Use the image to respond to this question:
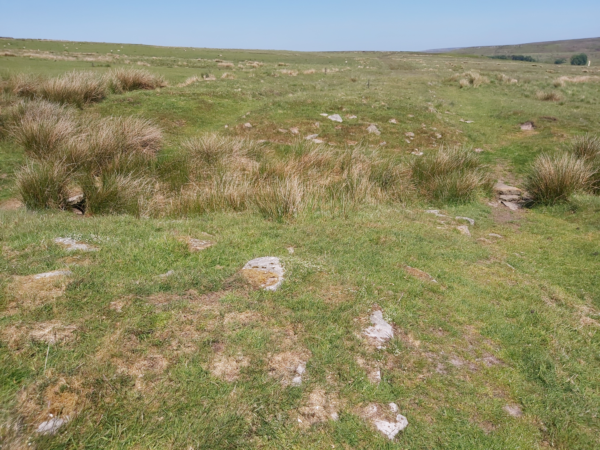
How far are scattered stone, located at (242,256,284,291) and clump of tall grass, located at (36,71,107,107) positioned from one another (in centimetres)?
1053

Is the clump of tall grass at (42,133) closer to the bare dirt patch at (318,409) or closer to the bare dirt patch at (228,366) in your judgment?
the bare dirt patch at (228,366)

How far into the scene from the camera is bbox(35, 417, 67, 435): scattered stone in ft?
6.97

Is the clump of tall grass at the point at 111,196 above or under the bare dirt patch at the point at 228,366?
above

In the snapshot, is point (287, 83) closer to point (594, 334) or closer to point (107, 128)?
point (107, 128)

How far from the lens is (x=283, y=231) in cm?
539

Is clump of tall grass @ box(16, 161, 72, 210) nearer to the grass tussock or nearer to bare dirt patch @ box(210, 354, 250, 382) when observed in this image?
bare dirt patch @ box(210, 354, 250, 382)

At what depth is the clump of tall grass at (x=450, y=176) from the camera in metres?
8.04

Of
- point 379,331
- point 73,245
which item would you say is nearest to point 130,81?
point 73,245

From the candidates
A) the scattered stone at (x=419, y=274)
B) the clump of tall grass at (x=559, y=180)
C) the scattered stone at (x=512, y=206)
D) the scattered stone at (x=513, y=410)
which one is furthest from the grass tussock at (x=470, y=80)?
the scattered stone at (x=513, y=410)

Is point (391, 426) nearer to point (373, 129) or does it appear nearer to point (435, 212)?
point (435, 212)

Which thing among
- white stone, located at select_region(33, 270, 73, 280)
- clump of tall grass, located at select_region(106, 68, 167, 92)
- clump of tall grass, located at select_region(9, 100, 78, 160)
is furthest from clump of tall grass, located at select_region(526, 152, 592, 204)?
clump of tall grass, located at select_region(106, 68, 167, 92)

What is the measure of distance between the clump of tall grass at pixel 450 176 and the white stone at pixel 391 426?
6.19 meters

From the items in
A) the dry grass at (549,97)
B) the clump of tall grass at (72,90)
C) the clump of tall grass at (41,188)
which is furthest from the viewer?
the dry grass at (549,97)

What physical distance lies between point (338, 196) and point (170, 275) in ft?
13.4
